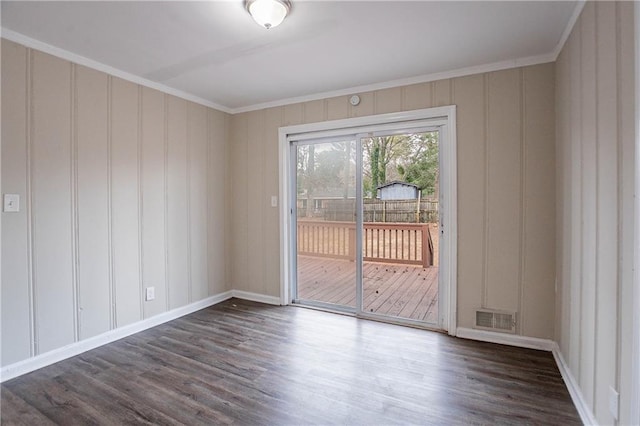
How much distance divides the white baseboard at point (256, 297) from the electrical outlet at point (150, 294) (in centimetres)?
112

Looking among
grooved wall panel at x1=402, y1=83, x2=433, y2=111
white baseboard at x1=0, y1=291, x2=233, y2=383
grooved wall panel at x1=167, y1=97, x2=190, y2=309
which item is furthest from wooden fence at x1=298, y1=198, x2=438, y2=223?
white baseboard at x1=0, y1=291, x2=233, y2=383

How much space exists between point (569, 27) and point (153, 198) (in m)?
3.75

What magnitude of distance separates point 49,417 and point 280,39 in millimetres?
2870

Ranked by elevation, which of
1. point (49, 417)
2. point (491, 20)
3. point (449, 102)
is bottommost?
point (49, 417)

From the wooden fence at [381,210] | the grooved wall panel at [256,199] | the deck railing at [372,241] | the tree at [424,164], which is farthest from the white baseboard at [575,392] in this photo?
the grooved wall panel at [256,199]

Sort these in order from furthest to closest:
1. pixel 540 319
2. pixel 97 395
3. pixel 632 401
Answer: pixel 540 319
pixel 97 395
pixel 632 401

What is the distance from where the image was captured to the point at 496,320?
9.11ft

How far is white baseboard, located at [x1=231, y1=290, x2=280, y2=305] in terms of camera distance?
3891mm

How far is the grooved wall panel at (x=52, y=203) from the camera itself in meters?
2.36

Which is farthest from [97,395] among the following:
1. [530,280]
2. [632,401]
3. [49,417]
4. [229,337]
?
[530,280]

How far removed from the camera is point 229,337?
2918mm

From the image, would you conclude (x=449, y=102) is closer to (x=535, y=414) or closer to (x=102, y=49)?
(x=535, y=414)

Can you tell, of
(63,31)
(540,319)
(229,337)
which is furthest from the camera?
(229,337)

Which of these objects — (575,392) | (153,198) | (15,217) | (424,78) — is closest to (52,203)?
(15,217)
